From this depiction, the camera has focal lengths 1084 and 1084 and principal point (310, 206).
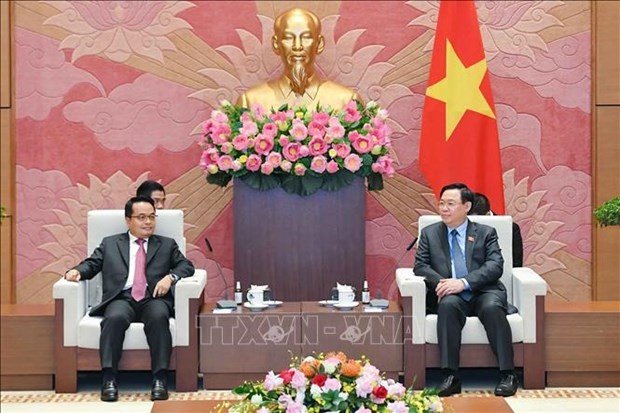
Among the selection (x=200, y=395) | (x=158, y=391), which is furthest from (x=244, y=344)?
(x=158, y=391)

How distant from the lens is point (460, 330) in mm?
5906

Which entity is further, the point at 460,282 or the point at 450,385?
the point at 460,282

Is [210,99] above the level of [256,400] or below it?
above

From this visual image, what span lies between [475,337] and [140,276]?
1.92 metres

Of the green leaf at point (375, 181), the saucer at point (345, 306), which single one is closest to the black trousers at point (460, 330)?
the saucer at point (345, 306)

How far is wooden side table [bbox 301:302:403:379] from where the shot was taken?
5977 mm

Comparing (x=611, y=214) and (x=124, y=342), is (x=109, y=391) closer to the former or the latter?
(x=124, y=342)

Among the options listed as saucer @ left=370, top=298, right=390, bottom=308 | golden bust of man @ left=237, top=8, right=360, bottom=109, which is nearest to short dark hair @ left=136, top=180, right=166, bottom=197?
golden bust of man @ left=237, top=8, right=360, bottom=109

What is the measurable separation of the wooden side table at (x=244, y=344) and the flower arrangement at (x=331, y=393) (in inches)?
92.3

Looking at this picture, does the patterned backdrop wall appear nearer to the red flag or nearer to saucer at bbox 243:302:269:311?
the red flag

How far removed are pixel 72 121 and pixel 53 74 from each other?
37 cm

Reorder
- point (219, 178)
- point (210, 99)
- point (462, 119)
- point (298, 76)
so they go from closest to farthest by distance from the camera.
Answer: point (219, 178), point (298, 76), point (462, 119), point (210, 99)

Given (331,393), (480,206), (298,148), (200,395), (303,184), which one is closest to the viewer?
(331,393)

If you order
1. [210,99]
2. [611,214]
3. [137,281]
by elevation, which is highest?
[210,99]
